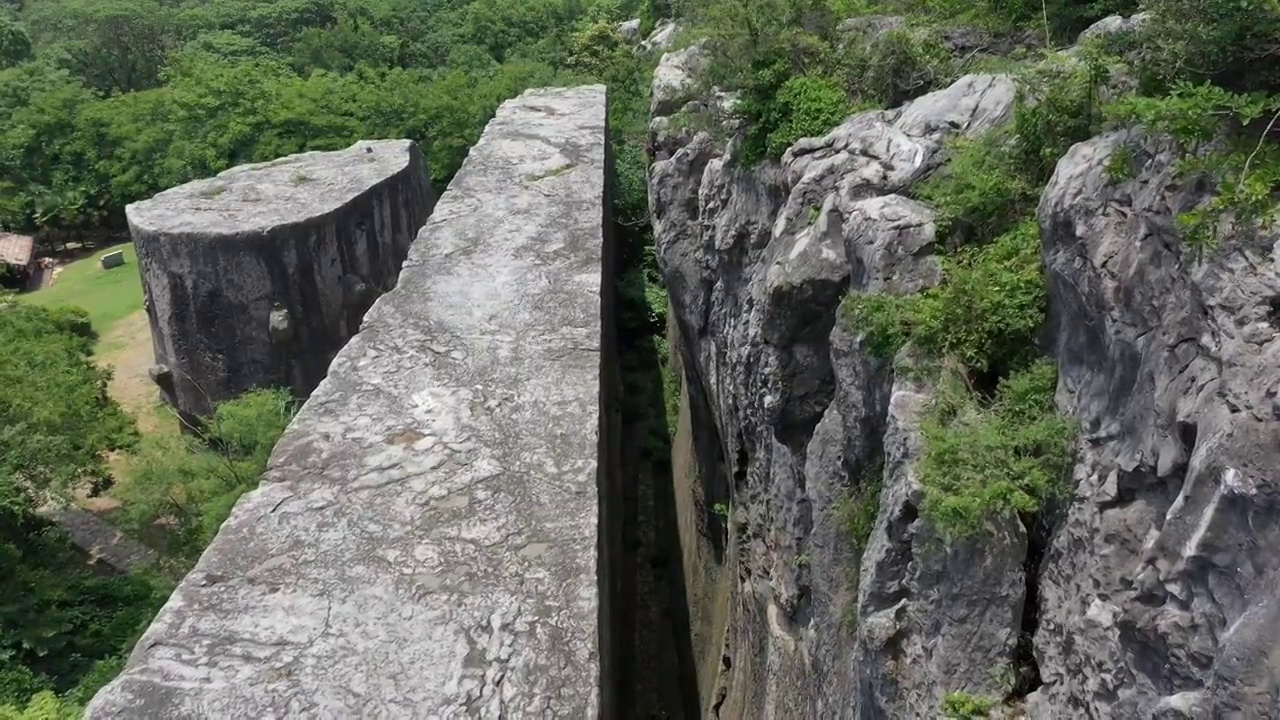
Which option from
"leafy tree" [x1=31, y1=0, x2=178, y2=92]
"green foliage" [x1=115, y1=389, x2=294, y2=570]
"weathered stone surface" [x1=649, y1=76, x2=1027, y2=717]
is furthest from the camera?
"leafy tree" [x1=31, y1=0, x2=178, y2=92]

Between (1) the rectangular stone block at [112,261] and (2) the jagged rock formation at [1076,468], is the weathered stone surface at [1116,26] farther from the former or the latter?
(1) the rectangular stone block at [112,261]

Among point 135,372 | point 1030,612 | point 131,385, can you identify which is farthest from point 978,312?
point 135,372

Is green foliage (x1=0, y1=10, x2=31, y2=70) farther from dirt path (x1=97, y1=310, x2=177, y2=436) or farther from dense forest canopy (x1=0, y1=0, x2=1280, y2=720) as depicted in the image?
dirt path (x1=97, y1=310, x2=177, y2=436)

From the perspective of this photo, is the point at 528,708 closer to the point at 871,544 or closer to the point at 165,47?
the point at 871,544

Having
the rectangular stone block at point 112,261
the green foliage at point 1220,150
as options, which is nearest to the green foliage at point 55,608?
the green foliage at point 1220,150

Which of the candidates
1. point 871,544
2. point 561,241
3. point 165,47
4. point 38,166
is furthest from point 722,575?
point 165,47

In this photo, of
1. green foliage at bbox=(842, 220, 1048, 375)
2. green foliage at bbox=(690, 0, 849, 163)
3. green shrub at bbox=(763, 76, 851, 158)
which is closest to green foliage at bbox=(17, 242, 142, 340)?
green foliage at bbox=(690, 0, 849, 163)
